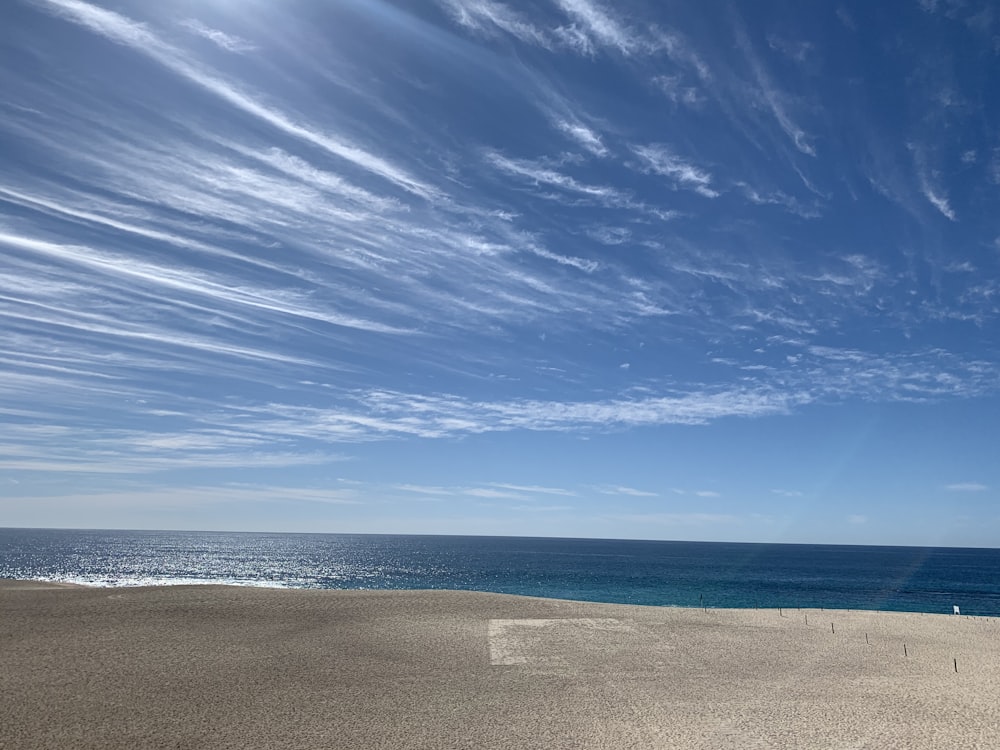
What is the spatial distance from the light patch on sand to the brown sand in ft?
0.73

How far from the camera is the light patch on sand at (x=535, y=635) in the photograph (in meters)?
29.4

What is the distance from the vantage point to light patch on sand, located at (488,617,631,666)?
1156 inches

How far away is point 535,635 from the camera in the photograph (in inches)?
1355

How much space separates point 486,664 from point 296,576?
3472 inches

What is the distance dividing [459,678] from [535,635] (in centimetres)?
994

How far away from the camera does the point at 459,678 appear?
2541cm

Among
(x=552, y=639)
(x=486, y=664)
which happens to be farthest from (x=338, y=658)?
(x=552, y=639)

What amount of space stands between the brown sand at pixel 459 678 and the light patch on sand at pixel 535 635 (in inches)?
8.8

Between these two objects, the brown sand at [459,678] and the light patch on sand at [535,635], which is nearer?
the brown sand at [459,678]

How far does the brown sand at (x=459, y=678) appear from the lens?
19266 mm

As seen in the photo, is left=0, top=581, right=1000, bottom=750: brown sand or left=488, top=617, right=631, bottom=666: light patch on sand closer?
left=0, top=581, right=1000, bottom=750: brown sand

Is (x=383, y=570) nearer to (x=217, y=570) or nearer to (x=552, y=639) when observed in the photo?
(x=217, y=570)

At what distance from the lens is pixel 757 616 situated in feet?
147

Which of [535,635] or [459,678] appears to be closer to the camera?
[459,678]
